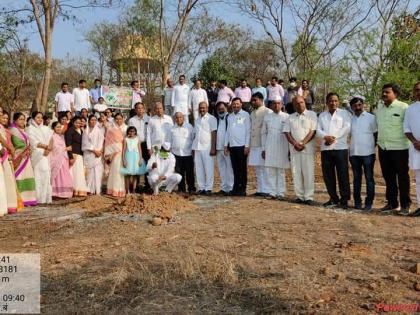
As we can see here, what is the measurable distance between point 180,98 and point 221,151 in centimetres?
399

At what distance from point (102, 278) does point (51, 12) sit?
12.4 m

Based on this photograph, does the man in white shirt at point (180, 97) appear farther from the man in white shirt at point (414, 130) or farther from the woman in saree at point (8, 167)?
the man in white shirt at point (414, 130)

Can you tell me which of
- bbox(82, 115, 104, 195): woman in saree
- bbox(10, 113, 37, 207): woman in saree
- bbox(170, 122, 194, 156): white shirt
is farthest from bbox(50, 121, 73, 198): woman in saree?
bbox(170, 122, 194, 156): white shirt

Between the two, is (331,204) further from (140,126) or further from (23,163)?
(23,163)

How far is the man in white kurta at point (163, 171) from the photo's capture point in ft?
26.7

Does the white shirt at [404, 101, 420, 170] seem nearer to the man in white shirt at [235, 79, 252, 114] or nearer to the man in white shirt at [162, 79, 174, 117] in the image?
the man in white shirt at [235, 79, 252, 114]

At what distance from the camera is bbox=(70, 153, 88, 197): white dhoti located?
28.6ft

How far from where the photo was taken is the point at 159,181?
8.13 meters

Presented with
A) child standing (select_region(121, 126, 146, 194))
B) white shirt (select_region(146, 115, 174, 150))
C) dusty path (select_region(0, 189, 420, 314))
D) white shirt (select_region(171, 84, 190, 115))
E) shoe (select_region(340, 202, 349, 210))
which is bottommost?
dusty path (select_region(0, 189, 420, 314))

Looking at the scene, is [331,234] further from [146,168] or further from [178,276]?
[146,168]

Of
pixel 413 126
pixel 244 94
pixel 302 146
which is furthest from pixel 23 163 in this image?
pixel 244 94

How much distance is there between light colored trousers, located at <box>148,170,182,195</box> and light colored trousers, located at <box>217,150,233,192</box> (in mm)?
819

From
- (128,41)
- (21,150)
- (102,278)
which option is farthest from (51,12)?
(102,278)

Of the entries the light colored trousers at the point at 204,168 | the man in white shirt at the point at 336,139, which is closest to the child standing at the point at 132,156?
the light colored trousers at the point at 204,168
